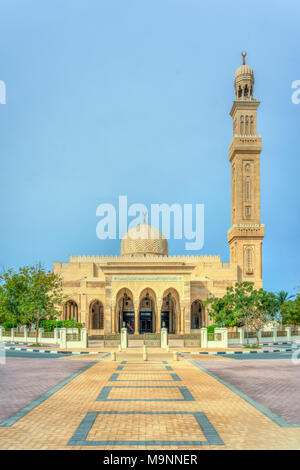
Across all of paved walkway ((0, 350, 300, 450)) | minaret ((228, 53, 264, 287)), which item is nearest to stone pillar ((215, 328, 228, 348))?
paved walkway ((0, 350, 300, 450))

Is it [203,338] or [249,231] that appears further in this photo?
[249,231]

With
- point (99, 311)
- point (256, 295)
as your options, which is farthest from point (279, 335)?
point (99, 311)

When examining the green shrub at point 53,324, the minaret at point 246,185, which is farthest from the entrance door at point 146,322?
the green shrub at point 53,324

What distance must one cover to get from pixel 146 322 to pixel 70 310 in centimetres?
910

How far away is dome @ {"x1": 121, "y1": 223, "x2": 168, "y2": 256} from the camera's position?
5356cm

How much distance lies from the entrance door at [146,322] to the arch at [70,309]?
7768 mm

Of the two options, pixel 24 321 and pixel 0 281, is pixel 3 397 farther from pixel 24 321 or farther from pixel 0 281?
pixel 0 281

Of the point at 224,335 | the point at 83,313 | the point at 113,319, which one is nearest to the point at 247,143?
the point at 113,319

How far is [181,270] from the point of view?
44.5 meters

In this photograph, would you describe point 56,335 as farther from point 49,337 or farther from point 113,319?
point 113,319

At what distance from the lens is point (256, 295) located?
100 ft

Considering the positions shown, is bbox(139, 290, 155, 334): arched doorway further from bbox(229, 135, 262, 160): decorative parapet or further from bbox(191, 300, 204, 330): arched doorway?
bbox(229, 135, 262, 160): decorative parapet

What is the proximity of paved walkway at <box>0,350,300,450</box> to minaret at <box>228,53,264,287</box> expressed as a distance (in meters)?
36.1

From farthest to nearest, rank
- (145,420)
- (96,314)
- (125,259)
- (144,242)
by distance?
(144,242)
(96,314)
(125,259)
(145,420)
